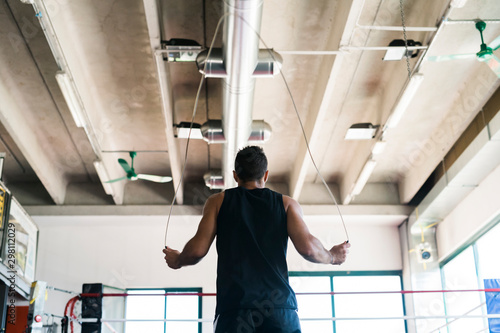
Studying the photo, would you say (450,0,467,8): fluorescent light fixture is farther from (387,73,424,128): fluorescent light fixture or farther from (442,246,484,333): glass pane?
(442,246,484,333): glass pane

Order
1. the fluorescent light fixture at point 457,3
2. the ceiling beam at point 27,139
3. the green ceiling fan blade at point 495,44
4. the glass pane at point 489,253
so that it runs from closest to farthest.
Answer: the fluorescent light fixture at point 457,3
the green ceiling fan blade at point 495,44
the ceiling beam at point 27,139
the glass pane at point 489,253

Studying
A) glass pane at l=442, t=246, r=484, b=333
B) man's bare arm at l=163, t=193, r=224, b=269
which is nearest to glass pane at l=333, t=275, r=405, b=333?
glass pane at l=442, t=246, r=484, b=333

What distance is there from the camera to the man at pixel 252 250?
1.99 meters

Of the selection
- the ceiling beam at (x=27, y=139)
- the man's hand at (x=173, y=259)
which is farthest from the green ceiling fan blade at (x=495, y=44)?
the ceiling beam at (x=27, y=139)

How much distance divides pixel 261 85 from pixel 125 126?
2.18 metres

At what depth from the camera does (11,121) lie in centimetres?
827

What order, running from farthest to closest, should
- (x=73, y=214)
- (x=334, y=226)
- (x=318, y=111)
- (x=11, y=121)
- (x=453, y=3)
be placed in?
(x=334, y=226) → (x=73, y=214) → (x=11, y=121) → (x=318, y=111) → (x=453, y=3)

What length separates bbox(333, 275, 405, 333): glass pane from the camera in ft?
34.5

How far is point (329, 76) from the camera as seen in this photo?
7.06m

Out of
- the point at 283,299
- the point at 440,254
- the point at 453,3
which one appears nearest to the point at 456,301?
the point at 440,254

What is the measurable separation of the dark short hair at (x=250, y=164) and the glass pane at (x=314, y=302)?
828cm

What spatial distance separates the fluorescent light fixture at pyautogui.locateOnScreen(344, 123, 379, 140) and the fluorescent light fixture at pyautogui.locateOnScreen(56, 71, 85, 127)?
347 centimetres

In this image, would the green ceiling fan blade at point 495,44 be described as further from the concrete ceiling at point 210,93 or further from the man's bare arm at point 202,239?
the man's bare arm at point 202,239

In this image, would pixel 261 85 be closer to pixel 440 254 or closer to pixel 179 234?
pixel 179 234
